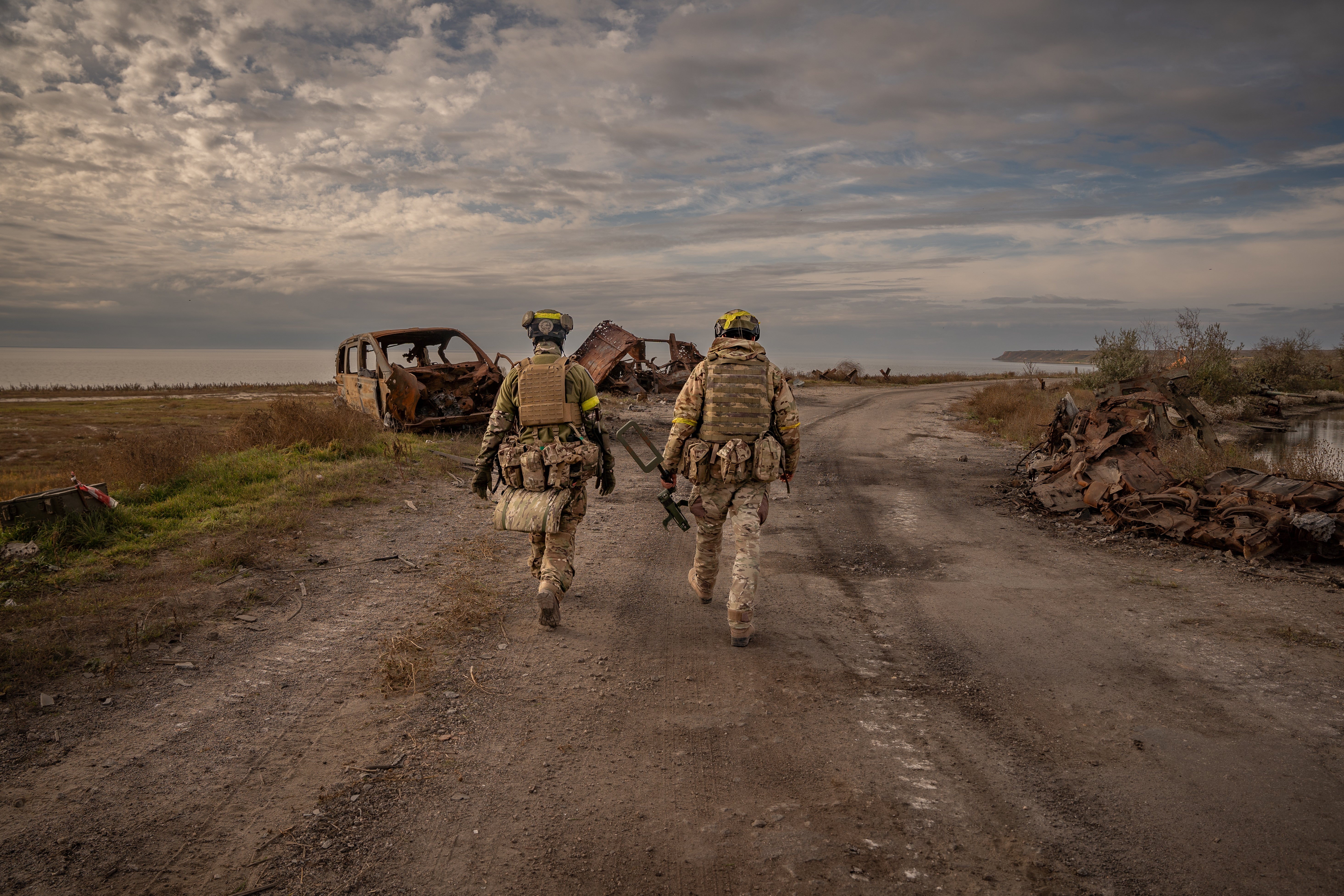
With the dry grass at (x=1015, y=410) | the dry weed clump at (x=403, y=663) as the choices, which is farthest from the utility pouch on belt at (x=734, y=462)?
the dry grass at (x=1015, y=410)

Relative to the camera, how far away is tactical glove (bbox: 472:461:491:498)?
15.8ft

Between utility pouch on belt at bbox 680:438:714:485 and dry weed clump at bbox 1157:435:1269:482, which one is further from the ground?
utility pouch on belt at bbox 680:438:714:485

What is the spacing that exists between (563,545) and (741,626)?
4.27 ft

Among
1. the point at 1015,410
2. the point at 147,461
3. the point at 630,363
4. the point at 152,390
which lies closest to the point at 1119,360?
the point at 1015,410

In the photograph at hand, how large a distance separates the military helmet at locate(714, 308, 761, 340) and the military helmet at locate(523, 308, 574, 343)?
1.09m

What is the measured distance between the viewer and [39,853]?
2369 millimetres

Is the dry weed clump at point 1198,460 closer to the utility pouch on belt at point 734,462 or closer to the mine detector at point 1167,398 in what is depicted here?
the mine detector at point 1167,398

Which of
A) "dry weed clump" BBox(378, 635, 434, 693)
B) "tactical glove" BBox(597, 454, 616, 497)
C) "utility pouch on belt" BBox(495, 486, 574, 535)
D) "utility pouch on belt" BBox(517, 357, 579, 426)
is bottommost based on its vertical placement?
"dry weed clump" BBox(378, 635, 434, 693)

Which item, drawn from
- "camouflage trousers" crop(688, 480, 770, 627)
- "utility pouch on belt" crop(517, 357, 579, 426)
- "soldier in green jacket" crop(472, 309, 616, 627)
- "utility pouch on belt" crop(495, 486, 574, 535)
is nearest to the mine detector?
"camouflage trousers" crop(688, 480, 770, 627)

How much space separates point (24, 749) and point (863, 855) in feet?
11.7

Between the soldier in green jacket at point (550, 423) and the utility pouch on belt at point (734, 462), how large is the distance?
745mm

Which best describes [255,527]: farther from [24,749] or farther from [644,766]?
[644,766]

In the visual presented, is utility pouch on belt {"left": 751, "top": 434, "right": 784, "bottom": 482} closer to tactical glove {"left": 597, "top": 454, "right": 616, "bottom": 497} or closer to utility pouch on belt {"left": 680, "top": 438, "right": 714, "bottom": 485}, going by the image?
utility pouch on belt {"left": 680, "top": 438, "right": 714, "bottom": 485}

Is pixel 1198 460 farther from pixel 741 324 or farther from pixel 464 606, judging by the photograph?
pixel 464 606
